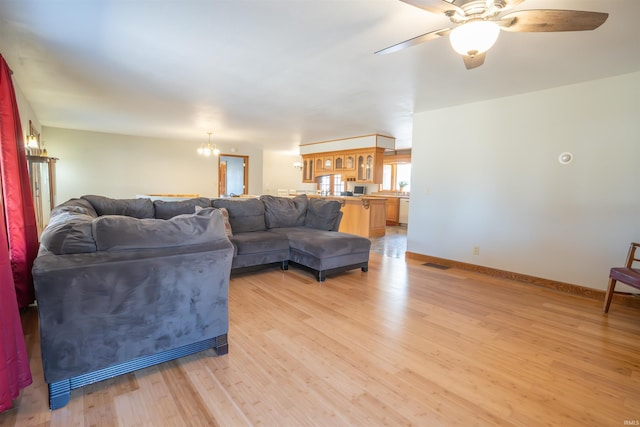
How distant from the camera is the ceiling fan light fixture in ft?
5.20

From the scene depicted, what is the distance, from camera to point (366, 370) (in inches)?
75.3

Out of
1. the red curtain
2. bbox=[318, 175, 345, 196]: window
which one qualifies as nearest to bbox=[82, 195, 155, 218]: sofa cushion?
the red curtain

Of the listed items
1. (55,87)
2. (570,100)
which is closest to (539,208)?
(570,100)

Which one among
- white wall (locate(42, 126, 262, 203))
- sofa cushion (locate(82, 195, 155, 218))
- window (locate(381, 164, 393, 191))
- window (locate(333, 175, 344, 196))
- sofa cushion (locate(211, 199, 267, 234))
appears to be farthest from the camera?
window (locate(381, 164, 393, 191))

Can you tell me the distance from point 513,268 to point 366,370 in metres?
3.05

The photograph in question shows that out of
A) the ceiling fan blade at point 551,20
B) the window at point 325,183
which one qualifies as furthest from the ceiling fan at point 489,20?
the window at point 325,183

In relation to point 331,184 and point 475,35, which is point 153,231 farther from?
point 331,184

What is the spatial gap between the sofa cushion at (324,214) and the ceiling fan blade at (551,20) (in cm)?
313

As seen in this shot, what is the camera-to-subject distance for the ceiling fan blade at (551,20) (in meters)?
1.52

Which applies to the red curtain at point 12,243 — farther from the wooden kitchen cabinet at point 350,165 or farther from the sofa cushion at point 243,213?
the wooden kitchen cabinet at point 350,165

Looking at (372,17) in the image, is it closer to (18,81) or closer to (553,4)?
(553,4)

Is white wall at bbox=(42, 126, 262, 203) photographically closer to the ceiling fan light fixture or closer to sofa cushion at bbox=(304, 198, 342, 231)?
sofa cushion at bbox=(304, 198, 342, 231)

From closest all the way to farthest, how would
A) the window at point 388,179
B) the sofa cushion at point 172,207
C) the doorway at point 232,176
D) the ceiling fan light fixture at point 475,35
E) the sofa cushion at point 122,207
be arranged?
the ceiling fan light fixture at point 475,35, the sofa cushion at point 122,207, the sofa cushion at point 172,207, the window at point 388,179, the doorway at point 232,176

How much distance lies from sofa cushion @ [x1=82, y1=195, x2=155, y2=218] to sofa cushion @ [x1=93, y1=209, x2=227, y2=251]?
1973mm
